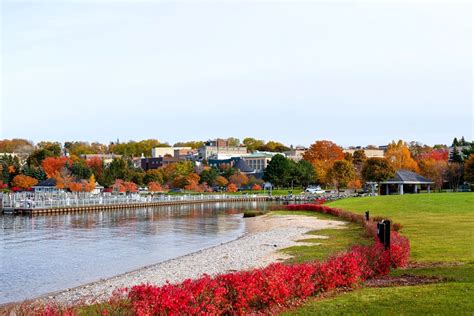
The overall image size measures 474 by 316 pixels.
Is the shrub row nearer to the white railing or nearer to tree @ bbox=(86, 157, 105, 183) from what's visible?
the white railing

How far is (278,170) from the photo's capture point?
116 metres

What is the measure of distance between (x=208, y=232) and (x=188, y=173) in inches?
3617

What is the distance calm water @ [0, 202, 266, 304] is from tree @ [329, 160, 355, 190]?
56.4 m

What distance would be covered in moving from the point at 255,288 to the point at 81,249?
71.6 feet

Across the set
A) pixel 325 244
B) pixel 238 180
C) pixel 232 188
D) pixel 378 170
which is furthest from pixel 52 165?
pixel 325 244

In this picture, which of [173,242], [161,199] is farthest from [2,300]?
[161,199]

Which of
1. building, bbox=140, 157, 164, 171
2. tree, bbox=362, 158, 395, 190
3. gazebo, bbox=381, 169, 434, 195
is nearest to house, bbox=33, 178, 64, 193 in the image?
tree, bbox=362, 158, 395, 190

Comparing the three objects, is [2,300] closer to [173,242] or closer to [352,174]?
[173,242]

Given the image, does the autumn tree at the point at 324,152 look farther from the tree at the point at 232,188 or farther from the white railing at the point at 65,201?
the white railing at the point at 65,201

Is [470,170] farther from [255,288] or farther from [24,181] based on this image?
[24,181]

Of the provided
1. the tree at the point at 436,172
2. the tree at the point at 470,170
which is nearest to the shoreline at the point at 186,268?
the tree at the point at 470,170

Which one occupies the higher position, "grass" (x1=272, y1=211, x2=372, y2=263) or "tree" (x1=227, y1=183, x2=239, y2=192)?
"grass" (x1=272, y1=211, x2=372, y2=263)

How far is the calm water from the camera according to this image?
2114 cm

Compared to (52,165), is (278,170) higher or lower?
lower
